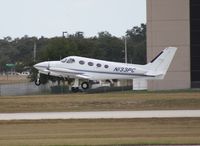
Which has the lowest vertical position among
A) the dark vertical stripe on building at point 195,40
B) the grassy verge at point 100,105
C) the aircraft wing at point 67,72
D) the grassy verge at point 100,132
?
the grassy verge at point 100,132

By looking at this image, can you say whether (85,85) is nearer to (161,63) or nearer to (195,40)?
(161,63)

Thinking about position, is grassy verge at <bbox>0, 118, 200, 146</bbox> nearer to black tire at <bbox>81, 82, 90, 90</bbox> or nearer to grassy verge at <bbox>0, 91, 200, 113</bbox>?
grassy verge at <bbox>0, 91, 200, 113</bbox>

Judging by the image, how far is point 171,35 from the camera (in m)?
61.9

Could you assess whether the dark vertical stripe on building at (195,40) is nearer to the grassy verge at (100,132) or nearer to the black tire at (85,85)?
the black tire at (85,85)

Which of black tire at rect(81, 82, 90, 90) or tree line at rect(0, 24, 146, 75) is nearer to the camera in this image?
black tire at rect(81, 82, 90, 90)

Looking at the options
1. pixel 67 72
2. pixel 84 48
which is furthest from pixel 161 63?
pixel 84 48

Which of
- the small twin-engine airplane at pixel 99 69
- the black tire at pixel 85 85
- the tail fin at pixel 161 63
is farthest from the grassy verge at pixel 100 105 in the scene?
the tail fin at pixel 161 63

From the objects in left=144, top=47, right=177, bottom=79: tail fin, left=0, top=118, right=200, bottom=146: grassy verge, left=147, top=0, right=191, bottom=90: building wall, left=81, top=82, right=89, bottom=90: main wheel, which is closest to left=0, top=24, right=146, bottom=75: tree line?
left=147, top=0, right=191, bottom=90: building wall

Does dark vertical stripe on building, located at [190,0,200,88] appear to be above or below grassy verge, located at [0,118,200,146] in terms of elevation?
above

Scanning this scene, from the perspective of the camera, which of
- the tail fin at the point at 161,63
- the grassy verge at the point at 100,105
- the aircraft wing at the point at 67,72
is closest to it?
the grassy verge at the point at 100,105

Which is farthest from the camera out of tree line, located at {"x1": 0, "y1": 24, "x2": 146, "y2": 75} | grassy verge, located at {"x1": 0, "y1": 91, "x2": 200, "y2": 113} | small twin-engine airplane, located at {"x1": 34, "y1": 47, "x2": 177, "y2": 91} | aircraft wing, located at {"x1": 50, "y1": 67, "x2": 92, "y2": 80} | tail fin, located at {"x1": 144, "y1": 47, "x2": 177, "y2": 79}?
tree line, located at {"x1": 0, "y1": 24, "x2": 146, "y2": 75}

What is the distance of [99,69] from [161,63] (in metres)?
5.83

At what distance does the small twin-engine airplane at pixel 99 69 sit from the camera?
56.2 meters

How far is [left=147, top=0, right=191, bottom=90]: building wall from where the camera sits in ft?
201
